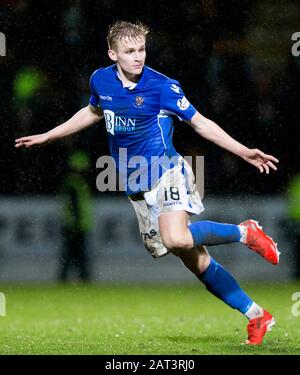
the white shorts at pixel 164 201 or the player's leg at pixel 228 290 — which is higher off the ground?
the white shorts at pixel 164 201

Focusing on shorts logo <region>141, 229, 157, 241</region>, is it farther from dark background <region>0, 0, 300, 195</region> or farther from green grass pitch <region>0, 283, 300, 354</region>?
dark background <region>0, 0, 300, 195</region>

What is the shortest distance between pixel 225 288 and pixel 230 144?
3.13 feet

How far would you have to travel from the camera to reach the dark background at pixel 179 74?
11680 mm

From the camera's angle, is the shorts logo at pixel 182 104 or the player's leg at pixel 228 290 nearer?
the shorts logo at pixel 182 104

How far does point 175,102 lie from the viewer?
6.16 metres

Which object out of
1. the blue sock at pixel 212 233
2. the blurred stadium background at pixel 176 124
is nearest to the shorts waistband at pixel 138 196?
the blue sock at pixel 212 233

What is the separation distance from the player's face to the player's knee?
3.23 feet

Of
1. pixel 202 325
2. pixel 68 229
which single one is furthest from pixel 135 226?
pixel 202 325

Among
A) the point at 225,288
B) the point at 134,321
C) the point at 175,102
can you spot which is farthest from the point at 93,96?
the point at 134,321

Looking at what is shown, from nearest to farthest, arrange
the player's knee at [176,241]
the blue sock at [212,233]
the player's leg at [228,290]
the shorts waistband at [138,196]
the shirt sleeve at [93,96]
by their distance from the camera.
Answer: the player's knee at [176,241] < the blue sock at [212,233] < the player's leg at [228,290] < the shorts waistband at [138,196] < the shirt sleeve at [93,96]

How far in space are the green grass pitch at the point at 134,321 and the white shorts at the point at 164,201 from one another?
2.08 ft

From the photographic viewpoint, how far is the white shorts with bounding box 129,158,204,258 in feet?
20.3

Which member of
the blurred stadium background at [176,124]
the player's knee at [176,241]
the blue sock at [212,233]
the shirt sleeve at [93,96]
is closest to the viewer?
the player's knee at [176,241]

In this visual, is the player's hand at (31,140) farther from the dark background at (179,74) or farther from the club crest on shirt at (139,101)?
the dark background at (179,74)
